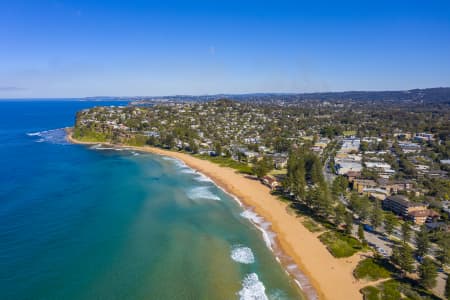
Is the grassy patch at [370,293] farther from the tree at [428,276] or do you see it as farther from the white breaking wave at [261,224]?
the white breaking wave at [261,224]

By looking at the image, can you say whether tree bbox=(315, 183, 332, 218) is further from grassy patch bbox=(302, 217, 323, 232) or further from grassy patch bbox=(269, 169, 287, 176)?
grassy patch bbox=(269, 169, 287, 176)

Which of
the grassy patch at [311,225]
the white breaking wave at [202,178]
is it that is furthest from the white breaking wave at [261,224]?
the white breaking wave at [202,178]

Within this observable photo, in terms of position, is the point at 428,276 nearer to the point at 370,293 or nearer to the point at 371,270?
the point at 371,270

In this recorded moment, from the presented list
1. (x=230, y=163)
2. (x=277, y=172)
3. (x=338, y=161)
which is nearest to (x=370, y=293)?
(x=277, y=172)

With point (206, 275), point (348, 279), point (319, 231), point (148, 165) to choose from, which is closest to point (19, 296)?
point (206, 275)

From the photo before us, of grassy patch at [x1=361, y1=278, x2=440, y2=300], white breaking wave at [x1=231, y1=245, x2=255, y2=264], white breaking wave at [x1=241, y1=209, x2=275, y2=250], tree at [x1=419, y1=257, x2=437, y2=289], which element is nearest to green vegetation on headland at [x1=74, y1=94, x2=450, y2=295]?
tree at [x1=419, y1=257, x2=437, y2=289]

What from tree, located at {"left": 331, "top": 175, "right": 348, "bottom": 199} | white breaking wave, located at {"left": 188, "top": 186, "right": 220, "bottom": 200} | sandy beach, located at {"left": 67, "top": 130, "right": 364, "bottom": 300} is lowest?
sandy beach, located at {"left": 67, "top": 130, "right": 364, "bottom": 300}

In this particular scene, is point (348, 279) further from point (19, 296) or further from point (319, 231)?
point (19, 296)
